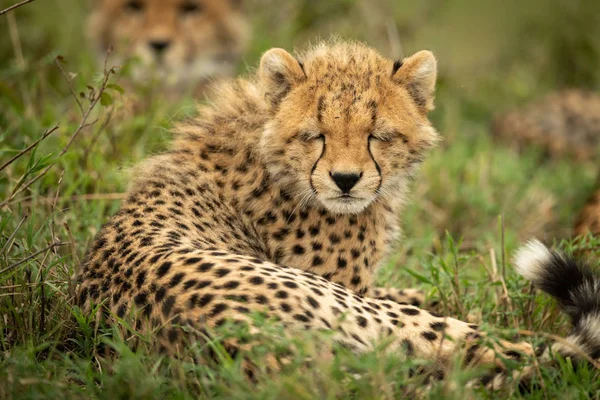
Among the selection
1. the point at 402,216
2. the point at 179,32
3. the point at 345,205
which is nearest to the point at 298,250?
the point at 345,205

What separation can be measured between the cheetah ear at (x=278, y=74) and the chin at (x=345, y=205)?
417mm

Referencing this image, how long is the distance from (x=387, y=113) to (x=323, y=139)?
239 mm

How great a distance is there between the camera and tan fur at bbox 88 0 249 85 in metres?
5.74

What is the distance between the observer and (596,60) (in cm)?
618

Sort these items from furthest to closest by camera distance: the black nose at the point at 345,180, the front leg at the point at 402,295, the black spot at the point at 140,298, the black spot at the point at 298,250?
the front leg at the point at 402,295, the black spot at the point at 298,250, the black nose at the point at 345,180, the black spot at the point at 140,298

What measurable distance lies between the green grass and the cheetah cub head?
1.44 feet

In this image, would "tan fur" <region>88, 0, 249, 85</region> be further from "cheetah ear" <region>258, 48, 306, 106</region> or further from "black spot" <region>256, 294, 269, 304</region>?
"black spot" <region>256, 294, 269, 304</region>

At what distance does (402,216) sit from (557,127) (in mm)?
2090

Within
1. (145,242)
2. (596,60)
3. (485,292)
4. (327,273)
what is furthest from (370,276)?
(596,60)

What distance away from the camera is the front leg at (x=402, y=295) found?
10.1 ft

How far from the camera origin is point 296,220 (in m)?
2.87

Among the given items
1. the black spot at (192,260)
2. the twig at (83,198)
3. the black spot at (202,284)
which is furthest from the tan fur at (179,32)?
the black spot at (202,284)

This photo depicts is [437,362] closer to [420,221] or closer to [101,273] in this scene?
[101,273]

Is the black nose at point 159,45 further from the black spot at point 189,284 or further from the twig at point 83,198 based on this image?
the black spot at point 189,284
